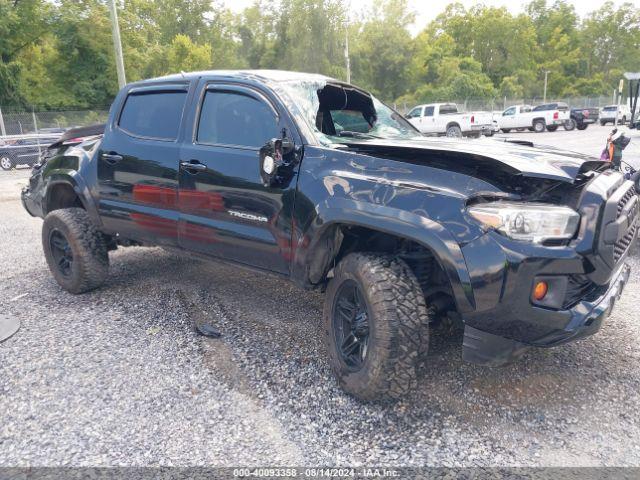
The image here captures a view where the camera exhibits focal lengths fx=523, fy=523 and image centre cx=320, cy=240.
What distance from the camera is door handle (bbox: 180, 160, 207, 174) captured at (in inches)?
144

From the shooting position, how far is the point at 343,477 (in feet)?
7.73

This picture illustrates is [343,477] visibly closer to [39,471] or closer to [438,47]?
[39,471]

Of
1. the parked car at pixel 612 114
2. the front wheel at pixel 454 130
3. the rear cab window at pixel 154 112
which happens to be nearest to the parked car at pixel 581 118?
the parked car at pixel 612 114

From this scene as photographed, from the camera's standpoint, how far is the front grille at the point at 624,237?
8.84 feet

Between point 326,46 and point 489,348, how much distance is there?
5133cm

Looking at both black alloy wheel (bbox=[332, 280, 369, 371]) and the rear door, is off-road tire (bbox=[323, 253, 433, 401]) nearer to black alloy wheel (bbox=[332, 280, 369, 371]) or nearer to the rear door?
black alloy wheel (bbox=[332, 280, 369, 371])

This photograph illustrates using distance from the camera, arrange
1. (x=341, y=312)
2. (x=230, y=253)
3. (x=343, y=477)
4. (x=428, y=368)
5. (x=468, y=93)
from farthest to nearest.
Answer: (x=468, y=93) < (x=230, y=253) < (x=428, y=368) < (x=341, y=312) < (x=343, y=477)

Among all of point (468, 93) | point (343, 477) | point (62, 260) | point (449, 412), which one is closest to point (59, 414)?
point (343, 477)

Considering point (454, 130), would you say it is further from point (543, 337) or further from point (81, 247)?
point (543, 337)

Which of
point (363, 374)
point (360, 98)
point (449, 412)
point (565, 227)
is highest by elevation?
point (360, 98)

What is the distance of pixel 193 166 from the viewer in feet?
12.1

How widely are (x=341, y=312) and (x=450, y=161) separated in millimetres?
1075

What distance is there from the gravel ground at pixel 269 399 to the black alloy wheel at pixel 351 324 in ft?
0.80

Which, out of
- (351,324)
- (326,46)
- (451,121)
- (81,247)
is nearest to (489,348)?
(351,324)
